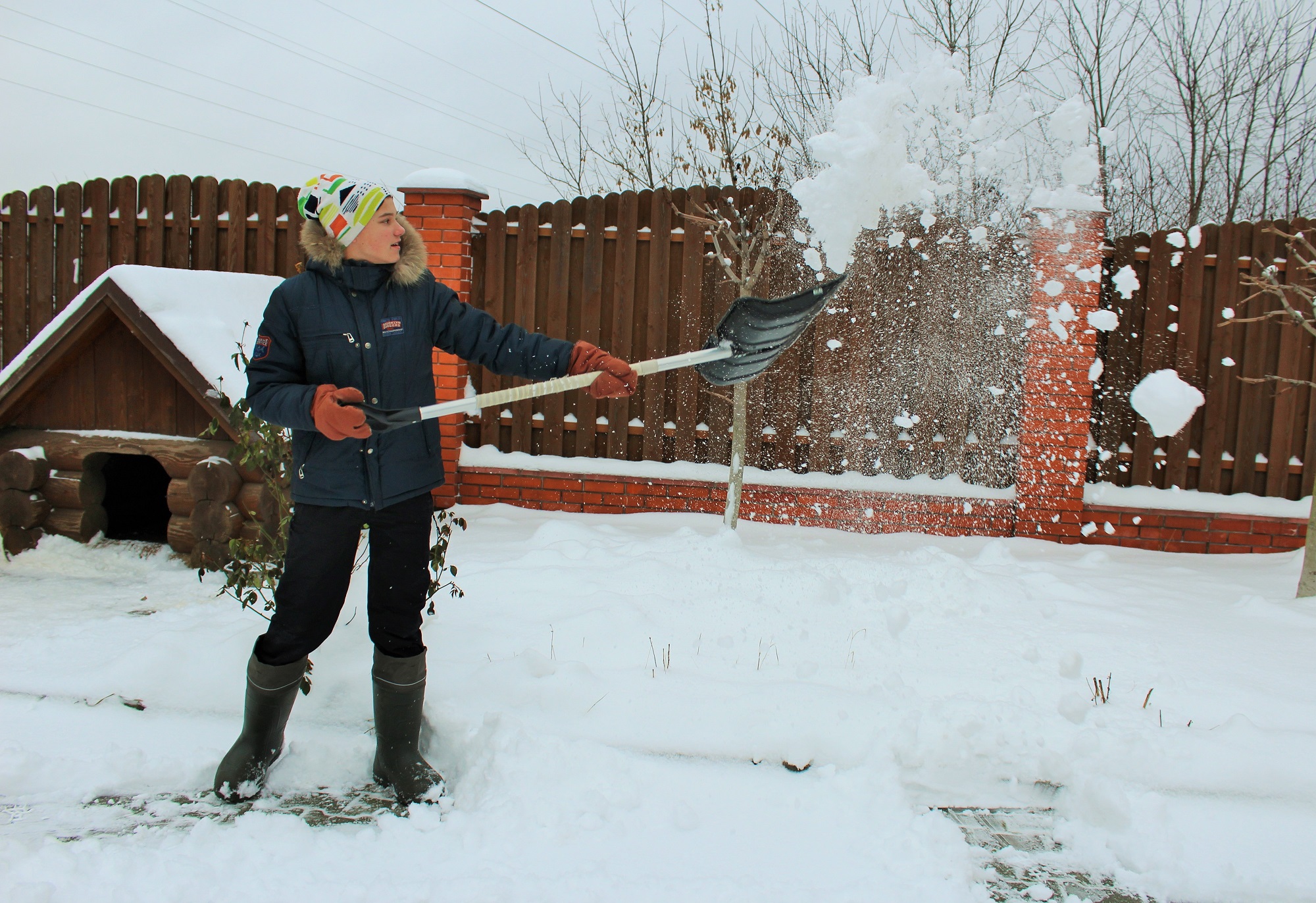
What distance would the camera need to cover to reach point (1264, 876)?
2.05 metres

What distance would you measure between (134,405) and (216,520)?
1.01 meters

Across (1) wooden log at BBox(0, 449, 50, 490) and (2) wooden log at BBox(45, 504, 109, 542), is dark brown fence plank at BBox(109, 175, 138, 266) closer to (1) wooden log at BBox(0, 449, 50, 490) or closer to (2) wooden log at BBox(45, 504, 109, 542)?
(1) wooden log at BBox(0, 449, 50, 490)

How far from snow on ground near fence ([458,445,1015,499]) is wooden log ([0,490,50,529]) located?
2499 millimetres

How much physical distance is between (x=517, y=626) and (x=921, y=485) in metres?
3.13

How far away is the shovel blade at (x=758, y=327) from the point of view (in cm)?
291

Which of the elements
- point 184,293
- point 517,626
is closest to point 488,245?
point 184,293

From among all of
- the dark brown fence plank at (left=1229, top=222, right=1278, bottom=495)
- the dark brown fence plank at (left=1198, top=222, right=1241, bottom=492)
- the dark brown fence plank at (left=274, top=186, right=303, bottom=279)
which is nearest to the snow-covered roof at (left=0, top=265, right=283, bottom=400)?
the dark brown fence plank at (left=274, top=186, right=303, bottom=279)

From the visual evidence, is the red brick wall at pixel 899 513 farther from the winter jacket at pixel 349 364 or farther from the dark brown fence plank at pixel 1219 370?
the winter jacket at pixel 349 364

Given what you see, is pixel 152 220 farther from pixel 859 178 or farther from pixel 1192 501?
pixel 1192 501

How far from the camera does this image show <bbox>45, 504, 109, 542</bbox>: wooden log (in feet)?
16.1

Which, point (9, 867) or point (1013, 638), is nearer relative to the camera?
point (9, 867)

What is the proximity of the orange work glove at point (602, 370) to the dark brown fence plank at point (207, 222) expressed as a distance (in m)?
5.47

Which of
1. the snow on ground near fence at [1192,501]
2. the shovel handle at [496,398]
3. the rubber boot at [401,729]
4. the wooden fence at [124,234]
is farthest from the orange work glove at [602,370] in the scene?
the wooden fence at [124,234]

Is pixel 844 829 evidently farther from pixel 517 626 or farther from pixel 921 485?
pixel 921 485
